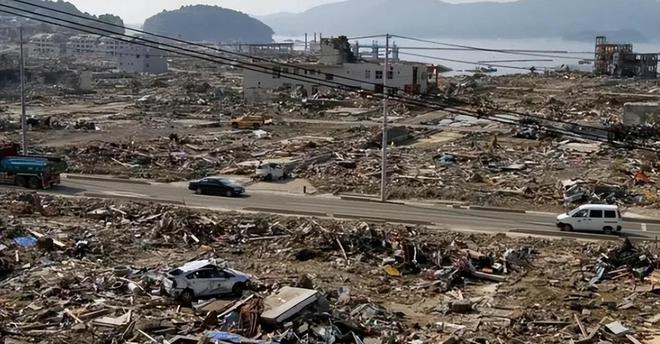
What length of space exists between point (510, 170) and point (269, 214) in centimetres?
1510

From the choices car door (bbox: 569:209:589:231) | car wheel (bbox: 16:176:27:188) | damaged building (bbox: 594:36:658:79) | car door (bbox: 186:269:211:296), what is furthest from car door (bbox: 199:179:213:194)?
damaged building (bbox: 594:36:658:79)

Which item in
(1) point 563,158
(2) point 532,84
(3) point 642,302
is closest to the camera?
(3) point 642,302

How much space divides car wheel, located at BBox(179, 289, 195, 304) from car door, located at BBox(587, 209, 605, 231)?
14.8 metres

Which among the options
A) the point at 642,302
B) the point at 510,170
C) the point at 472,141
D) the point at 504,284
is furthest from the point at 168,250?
the point at 472,141

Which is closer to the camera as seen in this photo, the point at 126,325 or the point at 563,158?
the point at 126,325

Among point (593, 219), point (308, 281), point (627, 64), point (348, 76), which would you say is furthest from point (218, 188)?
point (627, 64)

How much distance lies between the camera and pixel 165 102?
263 ft

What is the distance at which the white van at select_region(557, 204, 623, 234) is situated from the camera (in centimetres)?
2659

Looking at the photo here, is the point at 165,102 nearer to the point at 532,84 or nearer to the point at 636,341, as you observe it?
the point at 532,84

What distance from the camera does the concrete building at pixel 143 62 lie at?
16962 centimetres

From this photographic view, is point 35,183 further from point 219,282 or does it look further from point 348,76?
point 348,76

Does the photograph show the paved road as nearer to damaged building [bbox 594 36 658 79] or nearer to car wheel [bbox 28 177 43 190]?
car wheel [bbox 28 177 43 190]

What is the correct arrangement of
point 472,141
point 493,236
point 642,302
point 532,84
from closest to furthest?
point 642,302
point 493,236
point 472,141
point 532,84

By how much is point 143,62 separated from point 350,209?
147m
